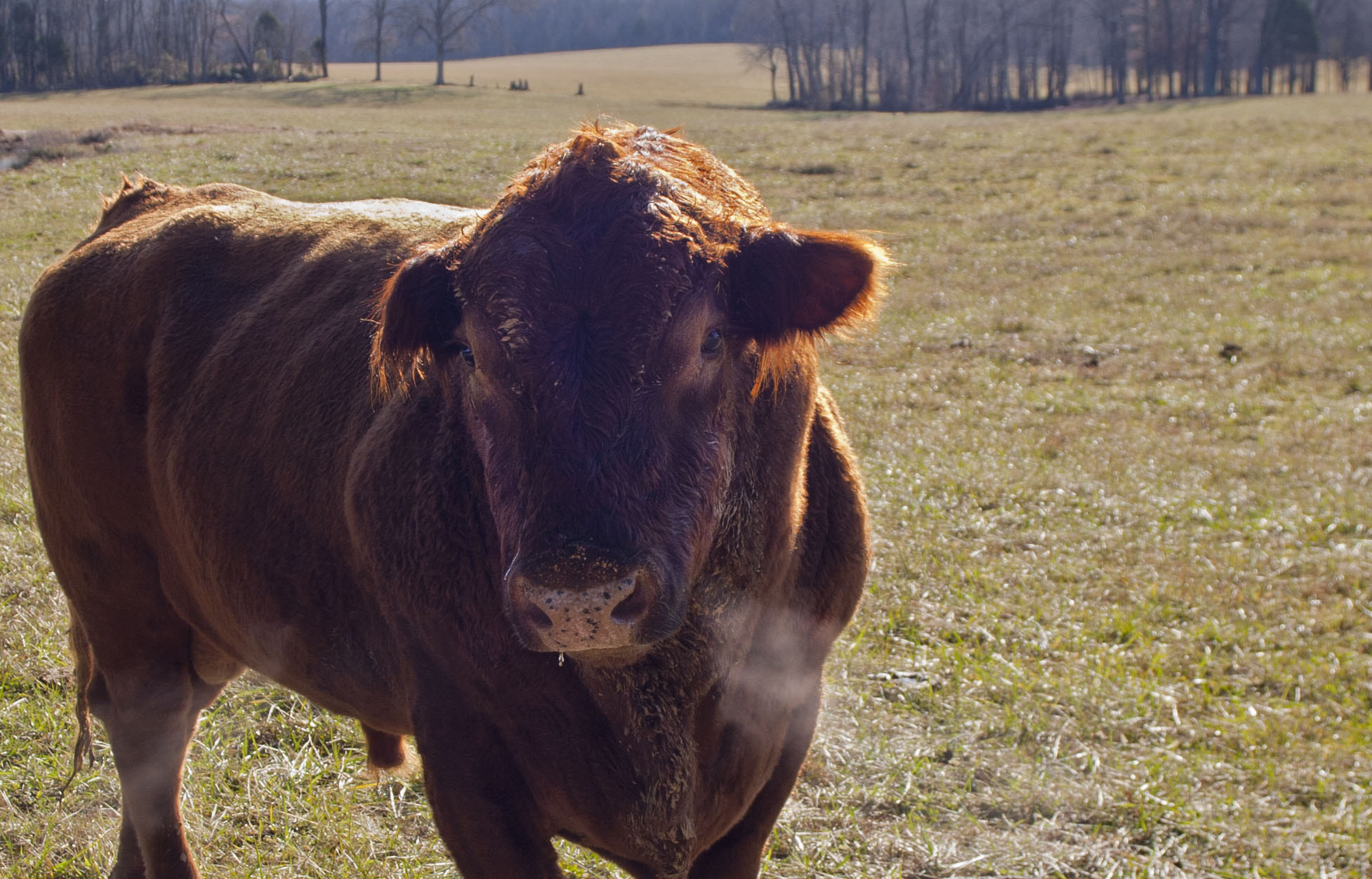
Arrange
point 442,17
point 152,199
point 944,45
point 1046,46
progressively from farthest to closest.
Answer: point 442,17 < point 1046,46 < point 944,45 < point 152,199

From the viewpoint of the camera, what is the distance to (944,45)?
74000 millimetres

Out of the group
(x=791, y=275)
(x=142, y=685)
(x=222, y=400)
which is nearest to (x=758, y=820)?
(x=791, y=275)

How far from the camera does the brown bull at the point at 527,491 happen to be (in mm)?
2277

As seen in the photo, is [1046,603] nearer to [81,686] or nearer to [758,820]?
[758,820]

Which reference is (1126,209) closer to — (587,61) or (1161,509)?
(1161,509)

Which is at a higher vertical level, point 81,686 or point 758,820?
point 758,820

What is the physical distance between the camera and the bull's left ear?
257 cm

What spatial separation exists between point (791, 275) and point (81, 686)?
10.8 ft

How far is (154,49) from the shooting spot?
7000 centimetres

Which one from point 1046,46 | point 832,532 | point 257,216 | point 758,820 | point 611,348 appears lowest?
point 758,820

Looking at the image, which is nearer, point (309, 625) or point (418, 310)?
point (418, 310)

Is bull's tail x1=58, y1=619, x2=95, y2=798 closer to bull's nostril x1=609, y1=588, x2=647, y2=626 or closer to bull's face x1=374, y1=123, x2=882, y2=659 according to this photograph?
bull's face x1=374, y1=123, x2=882, y2=659

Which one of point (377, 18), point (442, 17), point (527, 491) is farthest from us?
point (442, 17)

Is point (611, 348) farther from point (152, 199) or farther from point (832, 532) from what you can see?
point (152, 199)
